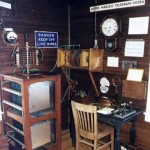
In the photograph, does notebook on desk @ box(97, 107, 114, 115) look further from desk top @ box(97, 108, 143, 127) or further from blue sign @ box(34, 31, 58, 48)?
blue sign @ box(34, 31, 58, 48)

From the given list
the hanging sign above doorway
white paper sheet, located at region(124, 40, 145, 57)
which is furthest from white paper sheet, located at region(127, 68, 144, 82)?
the hanging sign above doorway

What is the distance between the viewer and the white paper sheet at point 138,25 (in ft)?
9.79

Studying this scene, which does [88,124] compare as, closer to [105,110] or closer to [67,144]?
[105,110]

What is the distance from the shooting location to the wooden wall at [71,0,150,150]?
10.1 ft

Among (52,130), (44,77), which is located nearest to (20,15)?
(44,77)

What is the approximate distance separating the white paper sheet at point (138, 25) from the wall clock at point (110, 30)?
0.18 meters

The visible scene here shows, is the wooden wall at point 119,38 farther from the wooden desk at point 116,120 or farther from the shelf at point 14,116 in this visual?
the shelf at point 14,116

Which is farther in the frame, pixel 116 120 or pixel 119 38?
pixel 119 38

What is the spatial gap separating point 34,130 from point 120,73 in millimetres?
1574

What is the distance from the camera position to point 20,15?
3295 millimetres

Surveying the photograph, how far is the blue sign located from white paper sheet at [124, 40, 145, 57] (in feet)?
4.29

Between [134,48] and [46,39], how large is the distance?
59.2 inches

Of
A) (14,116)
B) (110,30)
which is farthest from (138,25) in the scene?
(14,116)

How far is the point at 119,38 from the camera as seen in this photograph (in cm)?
327
